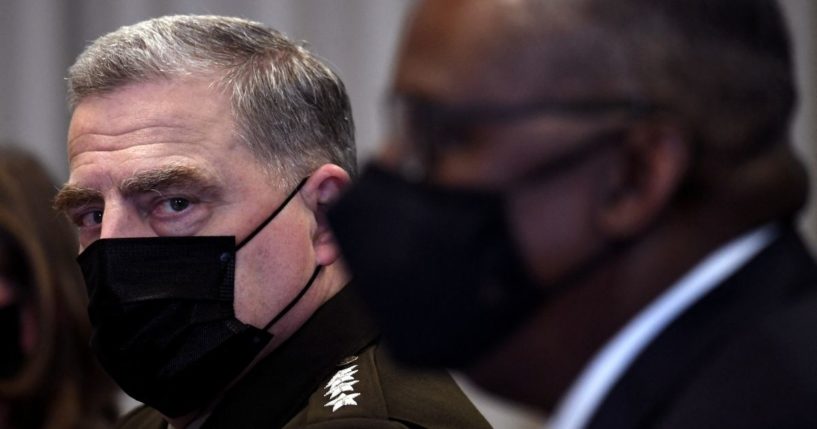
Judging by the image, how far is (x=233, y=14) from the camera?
3.58m

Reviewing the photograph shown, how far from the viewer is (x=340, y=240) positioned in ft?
4.14

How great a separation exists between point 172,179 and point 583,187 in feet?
3.19

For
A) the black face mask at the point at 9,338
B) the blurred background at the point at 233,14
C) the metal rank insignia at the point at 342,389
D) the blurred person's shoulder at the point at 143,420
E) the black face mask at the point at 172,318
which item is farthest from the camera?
the blurred background at the point at 233,14

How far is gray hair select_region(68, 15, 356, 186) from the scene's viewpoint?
6.53ft

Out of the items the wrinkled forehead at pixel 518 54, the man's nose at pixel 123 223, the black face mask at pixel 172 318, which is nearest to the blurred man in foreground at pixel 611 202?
the wrinkled forehead at pixel 518 54

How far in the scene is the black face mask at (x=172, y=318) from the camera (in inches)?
74.0

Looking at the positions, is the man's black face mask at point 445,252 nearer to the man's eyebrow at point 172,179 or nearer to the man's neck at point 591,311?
the man's neck at point 591,311

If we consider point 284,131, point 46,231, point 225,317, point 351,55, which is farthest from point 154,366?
point 351,55

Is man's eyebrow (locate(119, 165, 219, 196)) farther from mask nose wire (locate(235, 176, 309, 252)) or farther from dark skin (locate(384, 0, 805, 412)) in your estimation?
dark skin (locate(384, 0, 805, 412))

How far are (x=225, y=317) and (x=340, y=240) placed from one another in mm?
674

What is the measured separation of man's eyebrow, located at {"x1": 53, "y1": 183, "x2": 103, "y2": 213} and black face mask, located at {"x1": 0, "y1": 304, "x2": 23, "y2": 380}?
2.79ft

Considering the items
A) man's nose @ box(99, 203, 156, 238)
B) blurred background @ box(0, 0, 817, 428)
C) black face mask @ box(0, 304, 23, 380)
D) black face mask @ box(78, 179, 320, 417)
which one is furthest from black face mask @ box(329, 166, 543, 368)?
blurred background @ box(0, 0, 817, 428)

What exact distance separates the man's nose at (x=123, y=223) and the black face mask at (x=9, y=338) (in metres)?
0.95

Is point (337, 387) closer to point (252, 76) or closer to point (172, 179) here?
point (172, 179)
